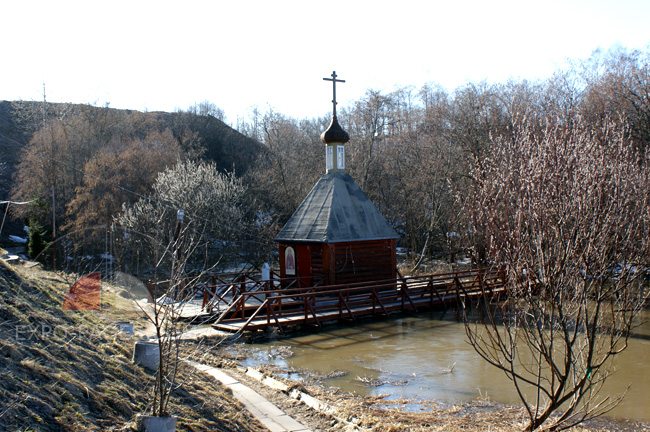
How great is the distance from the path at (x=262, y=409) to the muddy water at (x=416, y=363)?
1.79 metres

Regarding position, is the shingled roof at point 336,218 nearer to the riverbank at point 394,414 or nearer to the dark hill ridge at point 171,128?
the riverbank at point 394,414

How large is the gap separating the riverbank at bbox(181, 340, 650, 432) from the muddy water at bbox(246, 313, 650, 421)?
14.0 inches

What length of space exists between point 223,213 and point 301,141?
20095 mm

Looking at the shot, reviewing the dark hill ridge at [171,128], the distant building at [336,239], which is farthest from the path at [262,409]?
the dark hill ridge at [171,128]

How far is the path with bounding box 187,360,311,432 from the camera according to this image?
21.7ft

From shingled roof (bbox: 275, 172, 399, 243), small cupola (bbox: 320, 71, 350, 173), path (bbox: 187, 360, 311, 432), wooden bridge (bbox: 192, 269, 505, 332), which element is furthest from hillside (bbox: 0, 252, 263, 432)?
small cupola (bbox: 320, 71, 350, 173)

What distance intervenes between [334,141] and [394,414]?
40.3ft

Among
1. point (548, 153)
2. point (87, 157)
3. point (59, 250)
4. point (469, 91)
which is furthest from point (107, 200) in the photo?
point (548, 153)

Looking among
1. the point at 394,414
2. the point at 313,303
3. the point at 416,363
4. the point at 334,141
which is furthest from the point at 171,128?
the point at 394,414

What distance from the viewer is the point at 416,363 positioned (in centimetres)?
1080

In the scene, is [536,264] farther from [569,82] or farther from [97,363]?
[569,82]

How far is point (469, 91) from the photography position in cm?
2931

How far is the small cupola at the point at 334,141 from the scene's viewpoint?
60.6ft

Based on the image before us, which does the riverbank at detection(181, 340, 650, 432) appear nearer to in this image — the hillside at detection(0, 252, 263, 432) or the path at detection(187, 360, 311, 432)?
the path at detection(187, 360, 311, 432)
